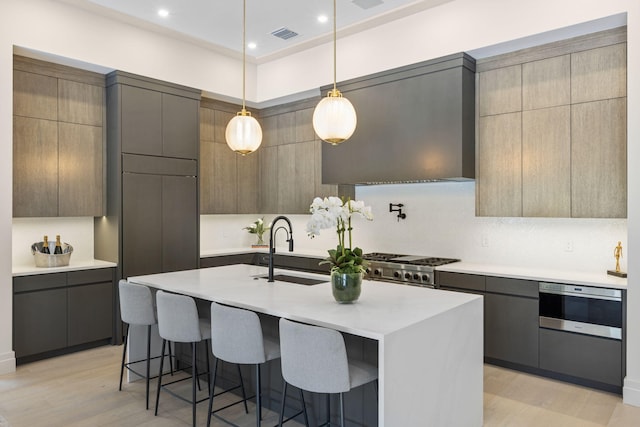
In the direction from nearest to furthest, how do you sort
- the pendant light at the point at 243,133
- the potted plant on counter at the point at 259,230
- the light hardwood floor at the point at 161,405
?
the light hardwood floor at the point at 161,405 → the pendant light at the point at 243,133 → the potted plant on counter at the point at 259,230

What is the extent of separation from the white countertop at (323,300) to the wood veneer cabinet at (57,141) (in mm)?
1607

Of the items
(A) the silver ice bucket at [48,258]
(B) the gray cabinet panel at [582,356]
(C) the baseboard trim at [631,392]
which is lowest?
(C) the baseboard trim at [631,392]

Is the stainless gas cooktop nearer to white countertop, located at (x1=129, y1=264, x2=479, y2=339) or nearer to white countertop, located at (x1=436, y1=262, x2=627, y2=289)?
white countertop, located at (x1=436, y1=262, x2=627, y2=289)

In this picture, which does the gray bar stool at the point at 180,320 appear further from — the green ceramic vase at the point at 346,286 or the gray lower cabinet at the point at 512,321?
the gray lower cabinet at the point at 512,321

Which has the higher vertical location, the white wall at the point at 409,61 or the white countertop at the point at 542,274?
the white wall at the point at 409,61

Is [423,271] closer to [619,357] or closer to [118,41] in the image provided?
[619,357]

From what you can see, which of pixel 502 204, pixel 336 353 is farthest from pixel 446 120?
pixel 336 353

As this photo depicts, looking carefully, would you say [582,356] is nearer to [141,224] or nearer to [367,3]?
[367,3]

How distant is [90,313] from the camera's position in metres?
4.55

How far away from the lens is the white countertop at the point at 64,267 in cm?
411

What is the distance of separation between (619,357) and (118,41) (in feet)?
17.4

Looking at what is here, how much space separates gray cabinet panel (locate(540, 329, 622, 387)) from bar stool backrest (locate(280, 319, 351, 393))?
237cm

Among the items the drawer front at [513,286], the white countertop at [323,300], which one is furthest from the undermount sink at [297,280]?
the drawer front at [513,286]

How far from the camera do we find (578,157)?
384 centimetres
